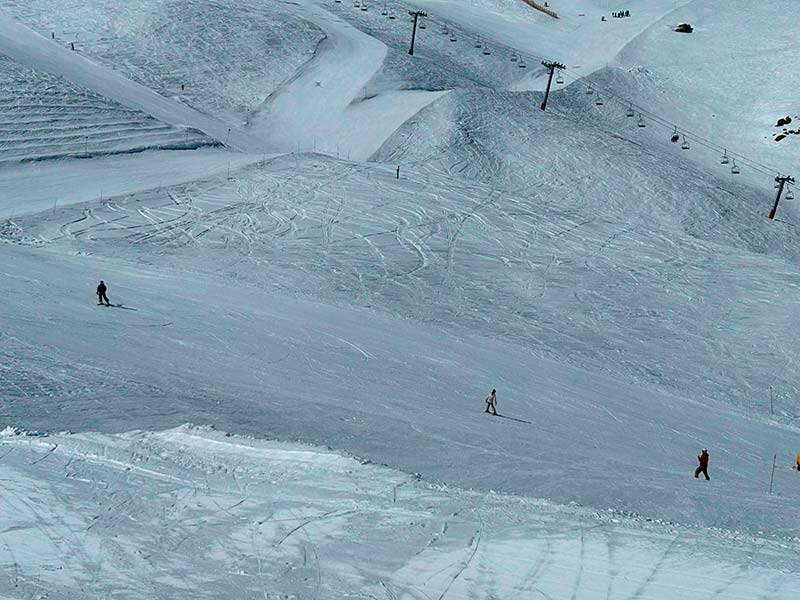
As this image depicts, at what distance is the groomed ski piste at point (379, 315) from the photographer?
18.4 metres

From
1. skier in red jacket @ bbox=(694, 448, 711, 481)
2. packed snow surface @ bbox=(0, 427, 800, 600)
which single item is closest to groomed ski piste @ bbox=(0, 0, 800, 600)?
packed snow surface @ bbox=(0, 427, 800, 600)

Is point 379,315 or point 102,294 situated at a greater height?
point 379,315

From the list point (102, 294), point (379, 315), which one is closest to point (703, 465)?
point (379, 315)

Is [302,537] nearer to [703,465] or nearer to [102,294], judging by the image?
[703,465]

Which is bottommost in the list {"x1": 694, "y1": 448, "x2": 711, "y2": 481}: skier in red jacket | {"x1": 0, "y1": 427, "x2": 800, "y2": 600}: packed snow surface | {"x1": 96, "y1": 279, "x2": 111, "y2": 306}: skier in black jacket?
{"x1": 0, "y1": 427, "x2": 800, "y2": 600}: packed snow surface

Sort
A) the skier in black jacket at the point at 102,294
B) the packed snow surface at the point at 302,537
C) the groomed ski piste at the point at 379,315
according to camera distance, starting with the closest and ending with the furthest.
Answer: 1. the packed snow surface at the point at 302,537
2. the groomed ski piste at the point at 379,315
3. the skier in black jacket at the point at 102,294

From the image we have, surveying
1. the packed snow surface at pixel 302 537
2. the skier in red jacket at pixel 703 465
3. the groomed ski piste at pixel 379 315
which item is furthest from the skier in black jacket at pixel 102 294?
the skier in red jacket at pixel 703 465

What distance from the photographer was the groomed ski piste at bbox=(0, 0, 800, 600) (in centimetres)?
1836

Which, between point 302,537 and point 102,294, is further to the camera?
point 102,294

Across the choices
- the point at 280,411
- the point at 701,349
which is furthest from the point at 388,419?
the point at 701,349

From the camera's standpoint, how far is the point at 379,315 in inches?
1199

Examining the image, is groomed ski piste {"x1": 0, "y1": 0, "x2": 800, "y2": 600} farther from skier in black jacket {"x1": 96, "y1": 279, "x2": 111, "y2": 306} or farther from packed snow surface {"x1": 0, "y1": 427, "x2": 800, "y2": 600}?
skier in black jacket {"x1": 96, "y1": 279, "x2": 111, "y2": 306}

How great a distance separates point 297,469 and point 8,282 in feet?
41.9

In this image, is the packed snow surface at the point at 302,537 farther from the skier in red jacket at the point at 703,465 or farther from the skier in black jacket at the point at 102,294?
the skier in black jacket at the point at 102,294
